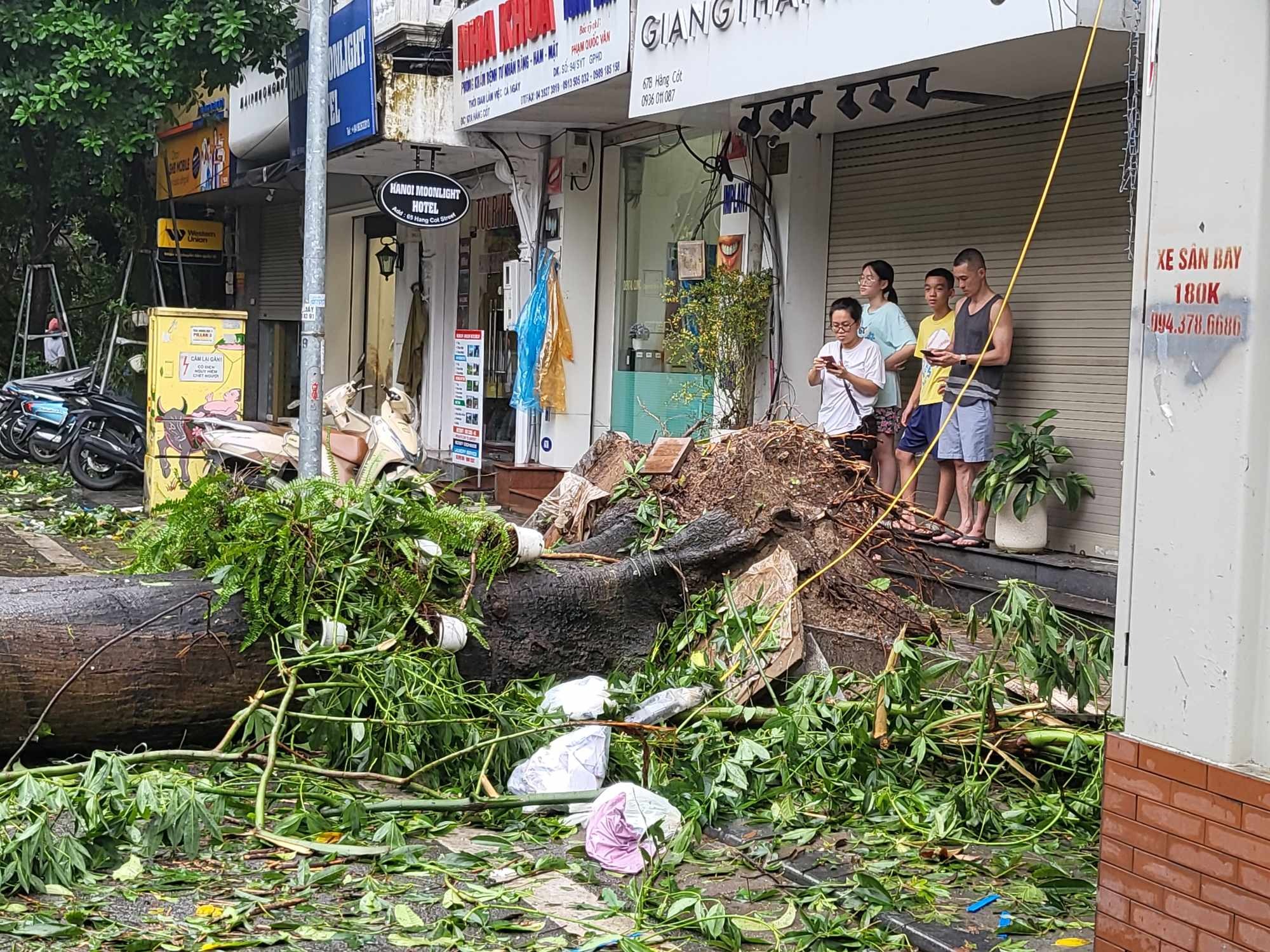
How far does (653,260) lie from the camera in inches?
543

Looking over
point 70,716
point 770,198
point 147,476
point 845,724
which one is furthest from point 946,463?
point 147,476

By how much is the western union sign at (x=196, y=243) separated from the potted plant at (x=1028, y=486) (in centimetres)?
1752

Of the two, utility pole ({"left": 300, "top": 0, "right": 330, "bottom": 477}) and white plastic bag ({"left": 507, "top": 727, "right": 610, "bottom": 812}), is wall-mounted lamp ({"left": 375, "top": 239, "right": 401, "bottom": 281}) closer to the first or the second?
utility pole ({"left": 300, "top": 0, "right": 330, "bottom": 477})

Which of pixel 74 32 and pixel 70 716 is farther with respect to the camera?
pixel 74 32

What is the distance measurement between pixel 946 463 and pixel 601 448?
2.27 metres

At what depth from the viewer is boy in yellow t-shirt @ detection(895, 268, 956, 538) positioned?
927 cm

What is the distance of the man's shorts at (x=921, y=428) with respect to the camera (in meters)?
9.33

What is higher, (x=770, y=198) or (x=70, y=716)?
(x=770, y=198)

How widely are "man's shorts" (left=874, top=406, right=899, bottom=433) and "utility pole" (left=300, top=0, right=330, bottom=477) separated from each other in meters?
4.33

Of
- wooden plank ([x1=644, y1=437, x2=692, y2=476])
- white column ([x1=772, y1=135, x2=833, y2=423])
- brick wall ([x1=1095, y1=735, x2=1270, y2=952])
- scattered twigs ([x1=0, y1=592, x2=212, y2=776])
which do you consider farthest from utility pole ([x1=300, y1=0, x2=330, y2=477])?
brick wall ([x1=1095, y1=735, x2=1270, y2=952])

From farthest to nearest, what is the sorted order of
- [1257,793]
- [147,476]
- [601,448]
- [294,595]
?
[147,476] < [601,448] < [294,595] < [1257,793]

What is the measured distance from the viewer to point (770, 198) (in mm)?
11469

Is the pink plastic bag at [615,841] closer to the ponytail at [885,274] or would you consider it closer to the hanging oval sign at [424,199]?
the ponytail at [885,274]

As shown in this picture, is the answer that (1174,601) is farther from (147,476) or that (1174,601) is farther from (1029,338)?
(147,476)
